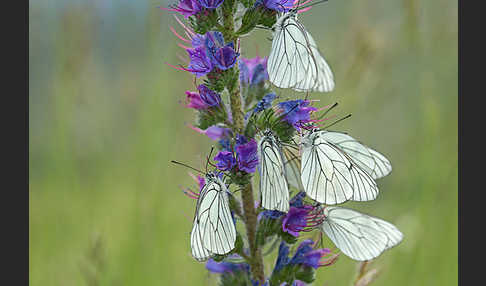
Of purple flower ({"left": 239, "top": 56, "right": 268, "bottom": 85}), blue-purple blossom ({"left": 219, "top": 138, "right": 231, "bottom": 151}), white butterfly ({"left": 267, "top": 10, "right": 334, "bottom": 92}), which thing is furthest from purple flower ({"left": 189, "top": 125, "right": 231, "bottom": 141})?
white butterfly ({"left": 267, "top": 10, "right": 334, "bottom": 92})

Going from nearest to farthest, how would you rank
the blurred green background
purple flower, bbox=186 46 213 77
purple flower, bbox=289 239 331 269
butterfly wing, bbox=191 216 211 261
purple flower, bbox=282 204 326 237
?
butterfly wing, bbox=191 216 211 261 < purple flower, bbox=186 46 213 77 < purple flower, bbox=282 204 326 237 < purple flower, bbox=289 239 331 269 < the blurred green background

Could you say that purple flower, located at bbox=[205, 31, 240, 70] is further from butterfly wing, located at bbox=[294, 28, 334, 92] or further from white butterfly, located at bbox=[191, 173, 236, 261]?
white butterfly, located at bbox=[191, 173, 236, 261]

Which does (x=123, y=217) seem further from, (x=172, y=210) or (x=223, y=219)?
(x=223, y=219)

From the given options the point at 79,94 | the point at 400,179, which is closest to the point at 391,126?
the point at 400,179

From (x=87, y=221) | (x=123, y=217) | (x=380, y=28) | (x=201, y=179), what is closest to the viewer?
(x=201, y=179)

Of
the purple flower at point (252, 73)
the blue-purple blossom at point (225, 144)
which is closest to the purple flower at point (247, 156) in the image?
the blue-purple blossom at point (225, 144)

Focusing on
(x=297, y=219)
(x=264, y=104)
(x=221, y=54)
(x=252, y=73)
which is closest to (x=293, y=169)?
(x=297, y=219)
